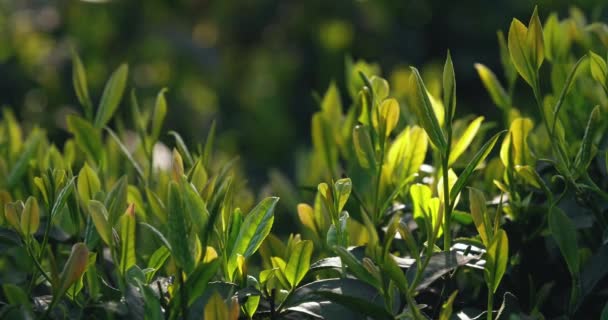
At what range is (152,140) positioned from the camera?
4.98 ft

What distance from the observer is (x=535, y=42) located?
1.18 meters

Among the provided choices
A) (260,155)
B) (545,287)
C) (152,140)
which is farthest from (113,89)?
(260,155)

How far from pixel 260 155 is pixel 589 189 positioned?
11.0ft

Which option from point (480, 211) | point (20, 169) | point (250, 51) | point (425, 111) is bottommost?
point (250, 51)

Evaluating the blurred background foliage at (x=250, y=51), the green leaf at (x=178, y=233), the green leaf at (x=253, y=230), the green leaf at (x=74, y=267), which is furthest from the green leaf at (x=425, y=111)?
the blurred background foliage at (x=250, y=51)

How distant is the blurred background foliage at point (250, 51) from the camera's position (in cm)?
451

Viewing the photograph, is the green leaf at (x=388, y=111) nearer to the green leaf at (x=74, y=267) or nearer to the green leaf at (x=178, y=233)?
the green leaf at (x=178, y=233)

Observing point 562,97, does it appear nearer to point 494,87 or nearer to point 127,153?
point 494,87

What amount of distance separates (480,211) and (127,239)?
18.2 inches

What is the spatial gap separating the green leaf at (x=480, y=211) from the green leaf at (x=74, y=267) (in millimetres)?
489

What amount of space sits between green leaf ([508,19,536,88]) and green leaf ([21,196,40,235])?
67cm

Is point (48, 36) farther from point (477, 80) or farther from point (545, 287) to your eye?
point (545, 287)

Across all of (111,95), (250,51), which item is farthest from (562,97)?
(250,51)

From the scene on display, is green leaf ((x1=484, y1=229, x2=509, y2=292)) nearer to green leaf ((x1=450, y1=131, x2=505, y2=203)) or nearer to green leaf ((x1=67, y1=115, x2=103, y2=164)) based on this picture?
green leaf ((x1=450, y1=131, x2=505, y2=203))
